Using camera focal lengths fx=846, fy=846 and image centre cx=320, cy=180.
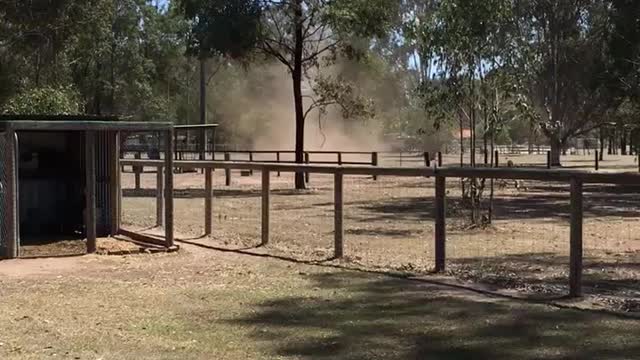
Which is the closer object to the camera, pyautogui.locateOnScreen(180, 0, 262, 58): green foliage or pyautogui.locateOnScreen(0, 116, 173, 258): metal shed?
pyautogui.locateOnScreen(0, 116, 173, 258): metal shed

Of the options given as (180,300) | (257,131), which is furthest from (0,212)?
(257,131)

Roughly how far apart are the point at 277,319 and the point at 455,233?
7.83m

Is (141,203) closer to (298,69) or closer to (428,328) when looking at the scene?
(298,69)

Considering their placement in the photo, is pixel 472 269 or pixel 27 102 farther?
pixel 27 102

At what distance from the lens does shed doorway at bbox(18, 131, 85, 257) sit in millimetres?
12961

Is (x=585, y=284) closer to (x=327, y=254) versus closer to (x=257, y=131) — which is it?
(x=327, y=254)

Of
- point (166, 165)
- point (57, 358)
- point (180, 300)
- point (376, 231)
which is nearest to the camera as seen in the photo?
point (57, 358)

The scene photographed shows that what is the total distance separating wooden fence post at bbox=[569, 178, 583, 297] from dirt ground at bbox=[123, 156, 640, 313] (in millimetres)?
183

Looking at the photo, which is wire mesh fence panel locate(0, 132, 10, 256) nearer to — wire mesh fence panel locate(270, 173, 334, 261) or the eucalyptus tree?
wire mesh fence panel locate(270, 173, 334, 261)

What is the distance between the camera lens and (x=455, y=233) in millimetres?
14406

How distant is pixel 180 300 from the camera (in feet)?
25.9

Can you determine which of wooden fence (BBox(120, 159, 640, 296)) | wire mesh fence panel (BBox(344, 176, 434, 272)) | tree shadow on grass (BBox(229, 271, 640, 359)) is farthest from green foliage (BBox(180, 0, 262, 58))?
tree shadow on grass (BBox(229, 271, 640, 359))

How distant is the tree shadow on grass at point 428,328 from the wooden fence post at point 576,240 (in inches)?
24.3

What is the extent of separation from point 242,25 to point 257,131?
57201 millimetres
